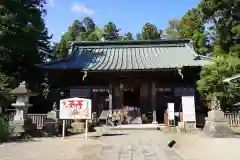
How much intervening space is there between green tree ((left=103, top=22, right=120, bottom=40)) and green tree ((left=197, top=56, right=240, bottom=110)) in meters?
42.7

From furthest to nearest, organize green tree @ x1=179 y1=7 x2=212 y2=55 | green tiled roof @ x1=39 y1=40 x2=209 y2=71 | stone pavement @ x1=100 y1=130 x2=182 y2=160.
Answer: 1. green tree @ x1=179 y1=7 x2=212 y2=55
2. green tiled roof @ x1=39 y1=40 x2=209 y2=71
3. stone pavement @ x1=100 y1=130 x2=182 y2=160

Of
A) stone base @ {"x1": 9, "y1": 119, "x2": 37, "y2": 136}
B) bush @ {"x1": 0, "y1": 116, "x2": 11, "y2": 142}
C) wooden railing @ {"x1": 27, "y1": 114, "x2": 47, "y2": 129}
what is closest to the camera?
bush @ {"x1": 0, "y1": 116, "x2": 11, "y2": 142}

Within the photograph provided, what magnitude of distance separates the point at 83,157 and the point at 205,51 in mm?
23169

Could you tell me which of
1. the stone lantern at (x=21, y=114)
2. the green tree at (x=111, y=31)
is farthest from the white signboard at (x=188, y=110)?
the green tree at (x=111, y=31)

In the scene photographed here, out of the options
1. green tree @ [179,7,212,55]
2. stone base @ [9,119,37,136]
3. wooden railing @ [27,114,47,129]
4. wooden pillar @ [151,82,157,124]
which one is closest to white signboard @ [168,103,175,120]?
→ wooden pillar @ [151,82,157,124]

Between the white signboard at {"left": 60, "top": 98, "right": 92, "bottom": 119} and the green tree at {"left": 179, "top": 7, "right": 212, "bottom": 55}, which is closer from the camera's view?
the white signboard at {"left": 60, "top": 98, "right": 92, "bottom": 119}

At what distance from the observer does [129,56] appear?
22.4 metres

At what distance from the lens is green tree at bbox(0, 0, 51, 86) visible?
19.0 m

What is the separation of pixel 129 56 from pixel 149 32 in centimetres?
3121

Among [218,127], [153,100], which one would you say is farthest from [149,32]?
[218,127]

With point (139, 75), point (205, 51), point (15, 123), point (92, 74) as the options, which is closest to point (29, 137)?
point (15, 123)

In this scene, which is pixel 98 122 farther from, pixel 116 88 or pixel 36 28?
pixel 36 28

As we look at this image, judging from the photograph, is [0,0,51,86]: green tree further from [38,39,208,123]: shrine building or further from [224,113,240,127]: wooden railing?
[224,113,240,127]: wooden railing

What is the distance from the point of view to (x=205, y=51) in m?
29.0
